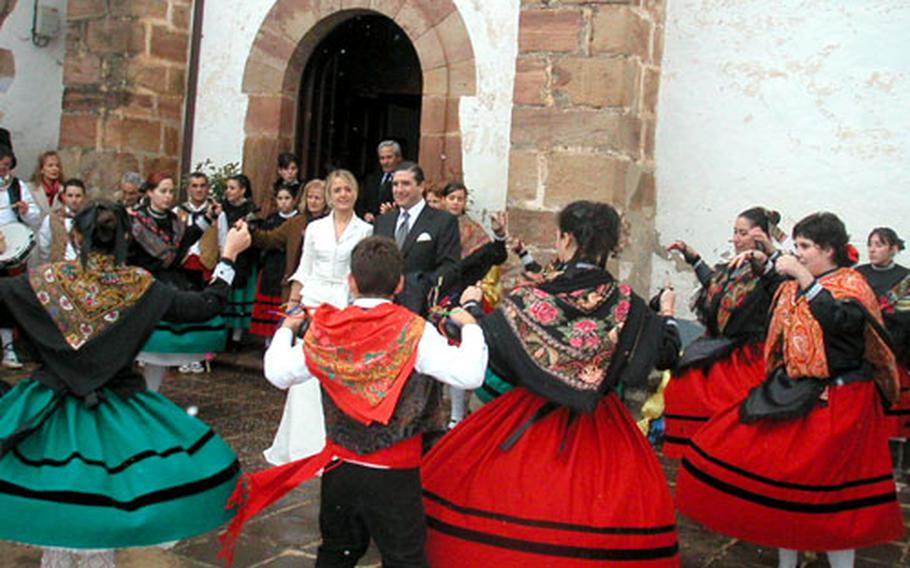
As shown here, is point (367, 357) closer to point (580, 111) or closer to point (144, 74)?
point (580, 111)

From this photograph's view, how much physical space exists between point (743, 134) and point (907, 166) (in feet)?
3.79

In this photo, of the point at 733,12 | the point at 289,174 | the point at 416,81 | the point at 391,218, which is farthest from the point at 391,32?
the point at 391,218

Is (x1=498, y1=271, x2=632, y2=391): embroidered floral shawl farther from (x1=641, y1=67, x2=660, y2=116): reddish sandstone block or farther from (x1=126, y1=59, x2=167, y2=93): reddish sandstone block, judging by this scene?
(x1=126, y1=59, x2=167, y2=93): reddish sandstone block

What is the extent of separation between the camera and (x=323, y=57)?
401 inches

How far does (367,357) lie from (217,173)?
7.06 metres

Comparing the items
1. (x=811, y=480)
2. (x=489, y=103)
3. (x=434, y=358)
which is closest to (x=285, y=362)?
(x=434, y=358)

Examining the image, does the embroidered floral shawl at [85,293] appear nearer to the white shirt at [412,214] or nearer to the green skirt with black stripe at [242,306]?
the white shirt at [412,214]

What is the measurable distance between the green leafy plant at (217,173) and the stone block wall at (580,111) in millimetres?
3040

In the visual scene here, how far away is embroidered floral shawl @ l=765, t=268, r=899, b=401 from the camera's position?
14.1 ft

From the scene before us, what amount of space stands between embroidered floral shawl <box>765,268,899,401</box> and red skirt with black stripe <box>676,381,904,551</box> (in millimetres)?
89

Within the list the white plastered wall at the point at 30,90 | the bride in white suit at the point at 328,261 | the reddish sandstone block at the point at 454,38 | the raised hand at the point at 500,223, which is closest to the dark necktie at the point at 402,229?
A: the bride in white suit at the point at 328,261

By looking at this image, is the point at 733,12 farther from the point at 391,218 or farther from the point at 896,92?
the point at 391,218

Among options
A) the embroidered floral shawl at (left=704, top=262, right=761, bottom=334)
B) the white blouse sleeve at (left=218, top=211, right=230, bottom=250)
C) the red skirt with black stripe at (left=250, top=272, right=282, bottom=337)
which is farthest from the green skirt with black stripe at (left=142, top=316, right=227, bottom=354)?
the embroidered floral shawl at (left=704, top=262, right=761, bottom=334)

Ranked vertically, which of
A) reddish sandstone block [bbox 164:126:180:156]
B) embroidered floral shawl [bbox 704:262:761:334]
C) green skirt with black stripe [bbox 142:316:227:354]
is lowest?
green skirt with black stripe [bbox 142:316:227:354]
